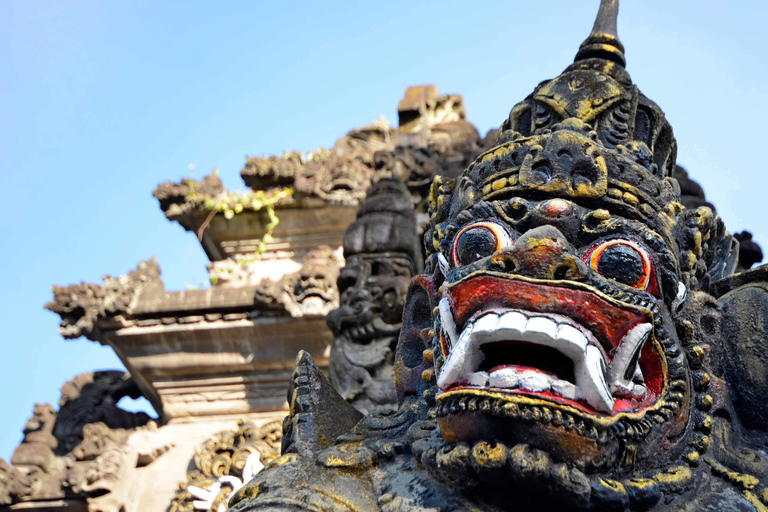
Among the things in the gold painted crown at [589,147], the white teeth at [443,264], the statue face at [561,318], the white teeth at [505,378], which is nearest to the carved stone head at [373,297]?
the gold painted crown at [589,147]

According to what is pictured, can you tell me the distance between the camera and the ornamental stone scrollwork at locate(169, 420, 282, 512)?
5559 mm

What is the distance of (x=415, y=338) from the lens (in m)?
3.30

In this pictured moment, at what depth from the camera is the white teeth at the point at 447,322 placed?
265cm

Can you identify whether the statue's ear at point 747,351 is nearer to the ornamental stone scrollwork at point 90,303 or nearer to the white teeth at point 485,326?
the white teeth at point 485,326

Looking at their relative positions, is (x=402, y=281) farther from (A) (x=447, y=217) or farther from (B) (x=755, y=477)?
(B) (x=755, y=477)

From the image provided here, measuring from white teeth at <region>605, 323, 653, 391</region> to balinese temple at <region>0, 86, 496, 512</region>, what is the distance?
2184 mm

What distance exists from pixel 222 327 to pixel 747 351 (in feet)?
14.0

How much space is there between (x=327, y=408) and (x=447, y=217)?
2.86 ft

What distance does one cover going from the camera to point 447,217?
11.0 feet

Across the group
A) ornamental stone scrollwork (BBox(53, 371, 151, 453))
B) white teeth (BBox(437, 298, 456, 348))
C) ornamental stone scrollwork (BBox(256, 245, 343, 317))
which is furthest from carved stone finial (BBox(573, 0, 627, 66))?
ornamental stone scrollwork (BBox(53, 371, 151, 453))

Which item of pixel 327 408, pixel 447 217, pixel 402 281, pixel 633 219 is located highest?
pixel 402 281

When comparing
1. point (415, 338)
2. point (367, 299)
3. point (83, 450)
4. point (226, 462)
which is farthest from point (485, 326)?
point (83, 450)

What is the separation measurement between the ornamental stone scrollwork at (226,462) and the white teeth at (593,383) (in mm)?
3448

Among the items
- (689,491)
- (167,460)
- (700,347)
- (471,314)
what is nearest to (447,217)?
(471,314)
